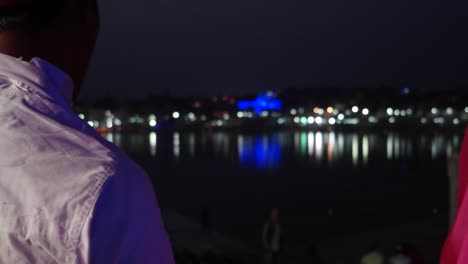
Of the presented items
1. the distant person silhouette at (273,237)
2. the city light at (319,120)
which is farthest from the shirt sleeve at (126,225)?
the city light at (319,120)

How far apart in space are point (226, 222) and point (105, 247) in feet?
100

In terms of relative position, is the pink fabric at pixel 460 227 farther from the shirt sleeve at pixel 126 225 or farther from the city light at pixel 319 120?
the city light at pixel 319 120

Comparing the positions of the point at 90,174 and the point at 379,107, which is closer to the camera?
the point at 90,174

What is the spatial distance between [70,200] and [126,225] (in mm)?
82

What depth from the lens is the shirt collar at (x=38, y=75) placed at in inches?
35.6

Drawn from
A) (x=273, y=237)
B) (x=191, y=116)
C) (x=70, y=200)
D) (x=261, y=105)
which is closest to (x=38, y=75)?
(x=70, y=200)

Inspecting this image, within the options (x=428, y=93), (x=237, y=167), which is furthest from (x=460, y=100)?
(x=237, y=167)

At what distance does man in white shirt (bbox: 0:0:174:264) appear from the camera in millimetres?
758

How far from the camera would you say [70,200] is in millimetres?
761

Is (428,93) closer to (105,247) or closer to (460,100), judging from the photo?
(460,100)

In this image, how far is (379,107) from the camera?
553 ft

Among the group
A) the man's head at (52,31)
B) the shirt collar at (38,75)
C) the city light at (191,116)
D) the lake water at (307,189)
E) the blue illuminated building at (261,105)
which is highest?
the blue illuminated building at (261,105)

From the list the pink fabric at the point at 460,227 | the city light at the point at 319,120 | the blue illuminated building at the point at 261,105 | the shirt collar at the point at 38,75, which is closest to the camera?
the shirt collar at the point at 38,75

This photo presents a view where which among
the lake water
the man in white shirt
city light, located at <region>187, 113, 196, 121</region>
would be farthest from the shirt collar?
city light, located at <region>187, 113, 196, 121</region>
